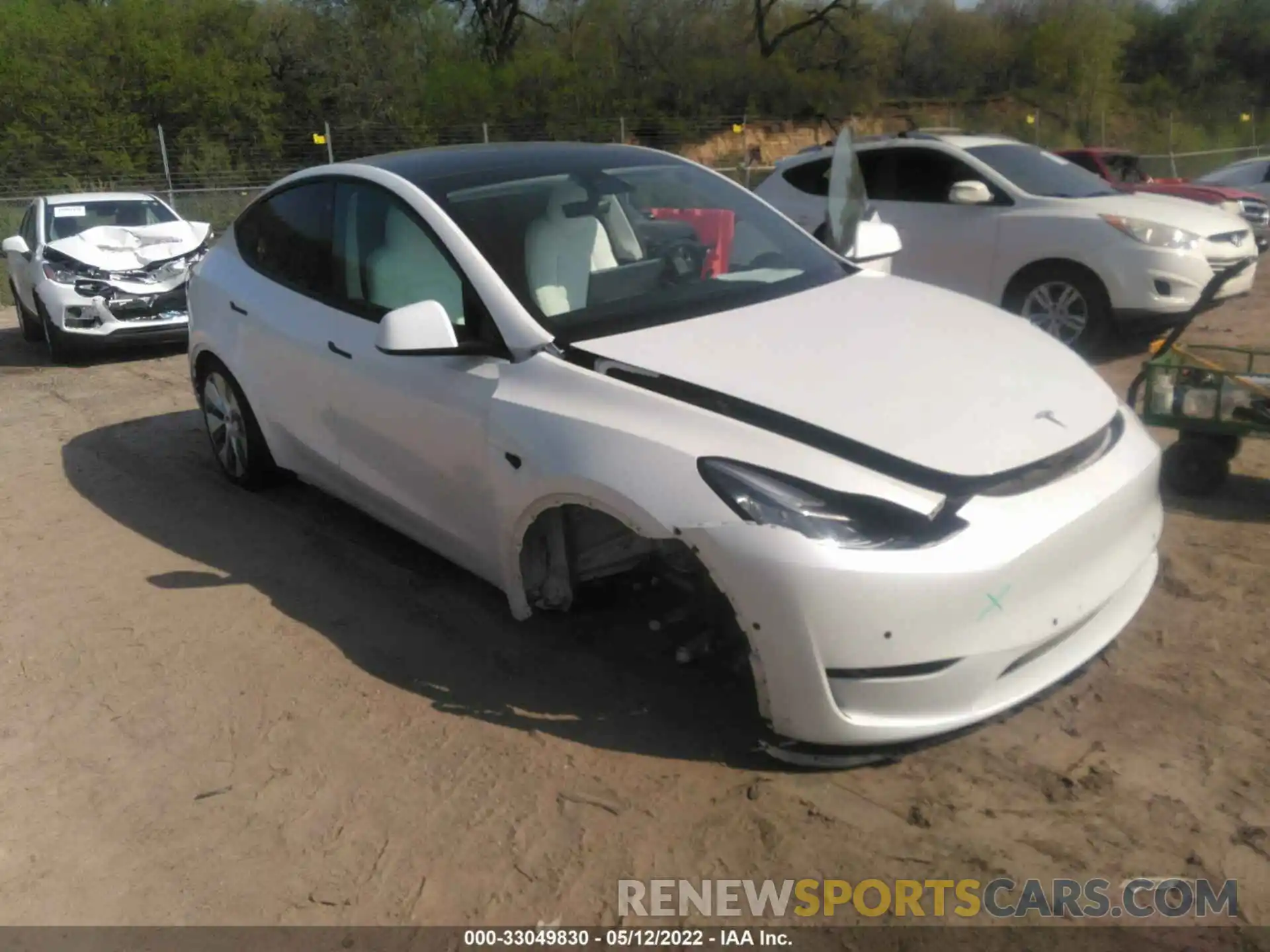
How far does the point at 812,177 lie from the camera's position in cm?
959

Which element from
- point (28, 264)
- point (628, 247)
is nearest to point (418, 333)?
point (628, 247)

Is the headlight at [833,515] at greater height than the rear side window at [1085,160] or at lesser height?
lesser

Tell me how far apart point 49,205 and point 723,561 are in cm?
1076

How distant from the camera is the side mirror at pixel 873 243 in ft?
15.9

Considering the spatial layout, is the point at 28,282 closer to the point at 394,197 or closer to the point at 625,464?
the point at 394,197

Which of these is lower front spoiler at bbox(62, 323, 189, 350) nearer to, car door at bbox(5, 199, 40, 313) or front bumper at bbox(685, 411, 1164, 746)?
car door at bbox(5, 199, 40, 313)

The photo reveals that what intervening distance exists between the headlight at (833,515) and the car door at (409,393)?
109cm

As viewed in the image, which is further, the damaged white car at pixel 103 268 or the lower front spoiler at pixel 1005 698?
the damaged white car at pixel 103 268

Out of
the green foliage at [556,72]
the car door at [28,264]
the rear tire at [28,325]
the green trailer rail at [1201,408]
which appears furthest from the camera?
the green foliage at [556,72]

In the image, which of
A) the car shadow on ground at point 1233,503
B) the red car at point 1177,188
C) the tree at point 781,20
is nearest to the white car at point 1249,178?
the red car at point 1177,188

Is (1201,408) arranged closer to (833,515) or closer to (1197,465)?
(1197,465)

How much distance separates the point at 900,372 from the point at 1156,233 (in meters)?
5.45

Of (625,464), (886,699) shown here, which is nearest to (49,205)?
(625,464)

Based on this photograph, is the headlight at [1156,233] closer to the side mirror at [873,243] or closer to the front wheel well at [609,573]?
the side mirror at [873,243]
